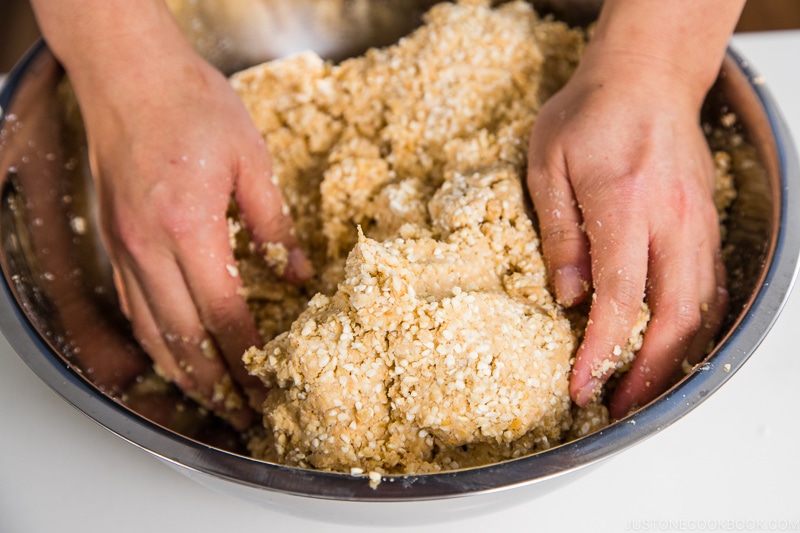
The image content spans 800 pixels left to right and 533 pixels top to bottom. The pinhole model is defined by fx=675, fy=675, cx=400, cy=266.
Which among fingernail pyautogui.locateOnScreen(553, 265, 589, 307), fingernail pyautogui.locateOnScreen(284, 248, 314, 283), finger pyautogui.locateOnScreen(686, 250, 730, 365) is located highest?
fingernail pyautogui.locateOnScreen(553, 265, 589, 307)

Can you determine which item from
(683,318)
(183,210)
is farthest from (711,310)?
(183,210)

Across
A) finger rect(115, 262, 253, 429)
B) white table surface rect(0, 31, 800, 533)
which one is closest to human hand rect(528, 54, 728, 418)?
white table surface rect(0, 31, 800, 533)

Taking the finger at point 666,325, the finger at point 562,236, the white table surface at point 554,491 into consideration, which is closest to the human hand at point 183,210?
the white table surface at point 554,491

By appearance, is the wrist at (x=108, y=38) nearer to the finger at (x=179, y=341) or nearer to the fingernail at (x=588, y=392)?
the finger at (x=179, y=341)

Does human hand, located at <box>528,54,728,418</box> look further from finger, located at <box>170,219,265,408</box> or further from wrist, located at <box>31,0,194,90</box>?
wrist, located at <box>31,0,194,90</box>

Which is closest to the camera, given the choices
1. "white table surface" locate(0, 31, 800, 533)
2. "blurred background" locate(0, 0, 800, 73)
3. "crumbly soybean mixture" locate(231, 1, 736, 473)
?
"crumbly soybean mixture" locate(231, 1, 736, 473)

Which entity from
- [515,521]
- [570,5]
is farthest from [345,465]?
[570,5]

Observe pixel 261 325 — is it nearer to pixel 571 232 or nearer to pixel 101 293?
pixel 101 293
